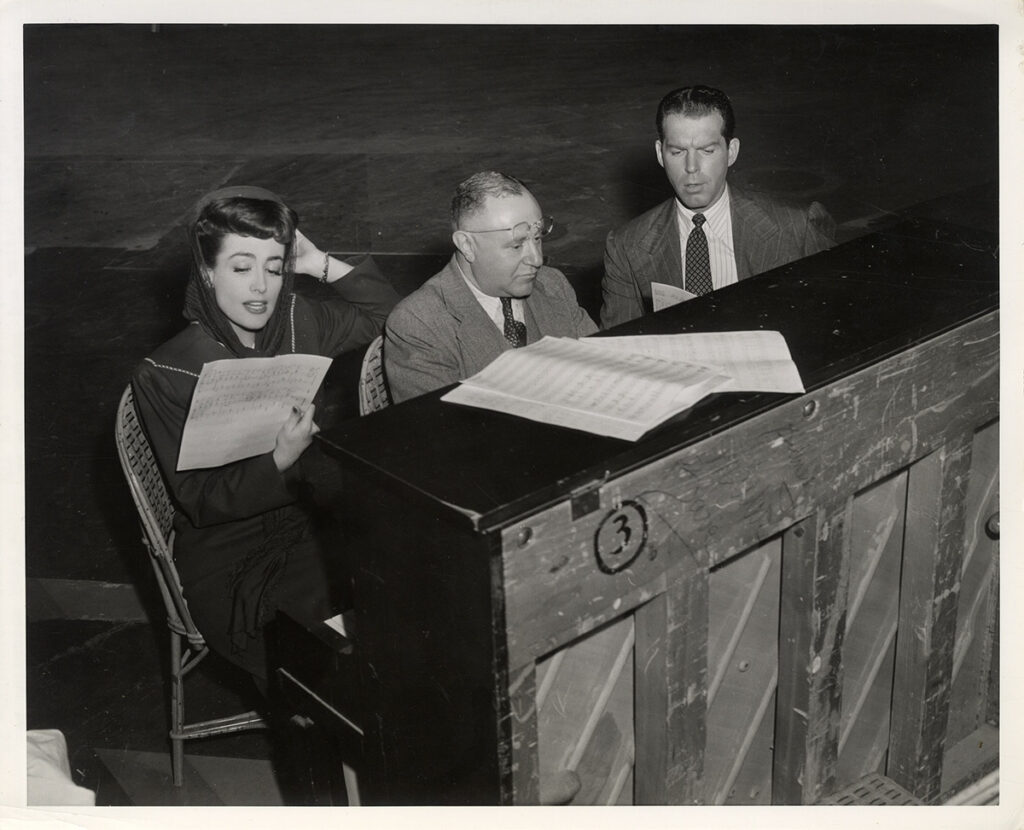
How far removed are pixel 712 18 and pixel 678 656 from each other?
1594 mm

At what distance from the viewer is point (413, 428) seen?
7.14 feet

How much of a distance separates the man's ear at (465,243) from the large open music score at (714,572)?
0.77 meters

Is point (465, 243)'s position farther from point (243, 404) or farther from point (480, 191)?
point (243, 404)

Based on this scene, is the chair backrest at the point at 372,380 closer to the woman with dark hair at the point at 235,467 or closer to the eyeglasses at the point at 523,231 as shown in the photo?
the woman with dark hair at the point at 235,467

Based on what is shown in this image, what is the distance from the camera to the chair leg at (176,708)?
11.0 ft

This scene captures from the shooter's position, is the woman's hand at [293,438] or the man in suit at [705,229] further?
the man in suit at [705,229]

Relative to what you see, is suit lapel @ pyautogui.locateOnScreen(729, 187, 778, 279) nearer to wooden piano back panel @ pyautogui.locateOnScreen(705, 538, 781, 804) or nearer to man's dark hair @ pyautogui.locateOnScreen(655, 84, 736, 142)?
man's dark hair @ pyautogui.locateOnScreen(655, 84, 736, 142)

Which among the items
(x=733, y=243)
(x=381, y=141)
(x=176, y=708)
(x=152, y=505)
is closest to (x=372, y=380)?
(x=152, y=505)

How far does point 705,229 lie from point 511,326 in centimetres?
91

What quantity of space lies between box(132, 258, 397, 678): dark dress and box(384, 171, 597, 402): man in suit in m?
0.40

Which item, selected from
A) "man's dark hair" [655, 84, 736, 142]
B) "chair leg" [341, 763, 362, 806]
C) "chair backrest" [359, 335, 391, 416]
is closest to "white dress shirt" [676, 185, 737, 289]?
"man's dark hair" [655, 84, 736, 142]

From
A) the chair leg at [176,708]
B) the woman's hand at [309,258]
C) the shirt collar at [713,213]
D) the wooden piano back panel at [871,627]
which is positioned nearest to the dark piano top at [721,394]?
the wooden piano back panel at [871,627]
